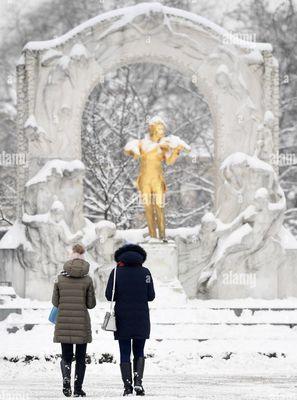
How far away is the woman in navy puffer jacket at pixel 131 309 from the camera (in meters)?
10.9

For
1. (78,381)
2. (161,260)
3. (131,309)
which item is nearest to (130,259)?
(131,309)

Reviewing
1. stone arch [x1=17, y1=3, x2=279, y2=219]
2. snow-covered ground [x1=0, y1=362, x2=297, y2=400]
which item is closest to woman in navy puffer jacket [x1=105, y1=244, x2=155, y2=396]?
snow-covered ground [x1=0, y1=362, x2=297, y2=400]

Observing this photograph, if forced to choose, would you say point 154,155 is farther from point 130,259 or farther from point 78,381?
point 78,381

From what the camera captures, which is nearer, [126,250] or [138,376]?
[138,376]

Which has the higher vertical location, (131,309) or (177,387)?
(131,309)

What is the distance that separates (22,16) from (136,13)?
10652 millimetres

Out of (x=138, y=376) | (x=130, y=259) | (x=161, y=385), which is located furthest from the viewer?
(x=161, y=385)

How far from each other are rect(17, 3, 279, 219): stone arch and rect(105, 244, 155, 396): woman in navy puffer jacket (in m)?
10.8

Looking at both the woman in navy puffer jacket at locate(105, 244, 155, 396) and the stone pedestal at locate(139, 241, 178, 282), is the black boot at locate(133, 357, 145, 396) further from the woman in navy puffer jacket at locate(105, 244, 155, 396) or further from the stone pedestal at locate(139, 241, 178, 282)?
Result: the stone pedestal at locate(139, 241, 178, 282)

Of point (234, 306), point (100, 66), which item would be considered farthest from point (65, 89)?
point (234, 306)

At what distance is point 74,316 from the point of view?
36.4ft

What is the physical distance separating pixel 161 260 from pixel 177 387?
29.0 ft

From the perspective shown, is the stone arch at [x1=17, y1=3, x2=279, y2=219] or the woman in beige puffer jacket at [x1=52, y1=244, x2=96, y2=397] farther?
the stone arch at [x1=17, y1=3, x2=279, y2=219]

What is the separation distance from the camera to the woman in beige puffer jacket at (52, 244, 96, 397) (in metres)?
11.0
